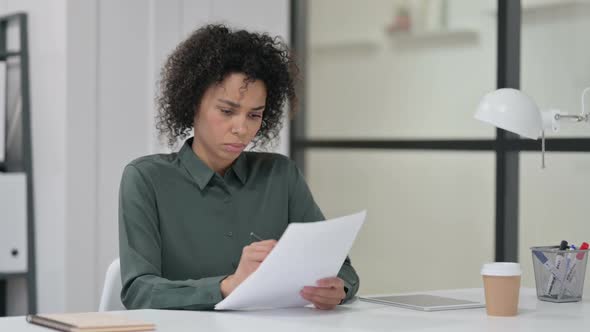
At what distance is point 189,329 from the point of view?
5.60ft

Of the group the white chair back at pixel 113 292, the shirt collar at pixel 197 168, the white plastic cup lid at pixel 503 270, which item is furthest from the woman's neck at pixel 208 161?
the white plastic cup lid at pixel 503 270

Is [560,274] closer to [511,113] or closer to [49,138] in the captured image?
[511,113]

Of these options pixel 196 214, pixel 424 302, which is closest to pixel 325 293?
pixel 424 302

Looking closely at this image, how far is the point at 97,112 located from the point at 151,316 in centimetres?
176

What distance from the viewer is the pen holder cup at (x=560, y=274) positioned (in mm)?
2236

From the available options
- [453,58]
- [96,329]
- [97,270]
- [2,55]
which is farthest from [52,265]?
[96,329]

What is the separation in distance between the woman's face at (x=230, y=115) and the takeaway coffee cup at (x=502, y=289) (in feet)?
2.12

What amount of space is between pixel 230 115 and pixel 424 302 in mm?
610

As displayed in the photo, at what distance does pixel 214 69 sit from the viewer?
2.27m

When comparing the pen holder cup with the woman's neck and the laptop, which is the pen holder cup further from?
the woman's neck

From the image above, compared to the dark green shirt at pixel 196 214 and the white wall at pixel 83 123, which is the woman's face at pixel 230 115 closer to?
the dark green shirt at pixel 196 214

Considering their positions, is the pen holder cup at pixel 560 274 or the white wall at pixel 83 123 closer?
the pen holder cup at pixel 560 274

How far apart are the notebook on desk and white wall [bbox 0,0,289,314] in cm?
167

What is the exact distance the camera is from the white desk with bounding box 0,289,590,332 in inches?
69.0
